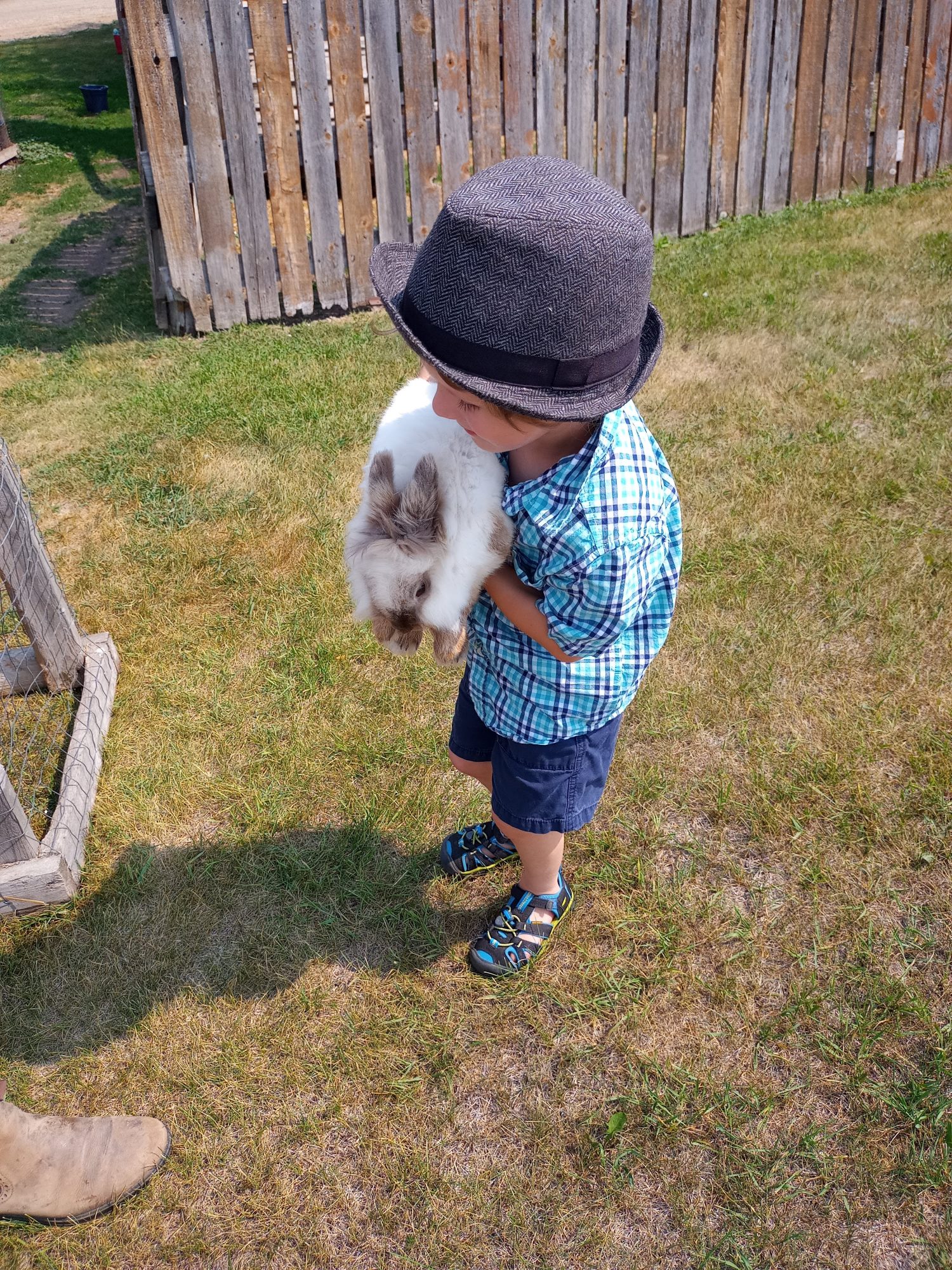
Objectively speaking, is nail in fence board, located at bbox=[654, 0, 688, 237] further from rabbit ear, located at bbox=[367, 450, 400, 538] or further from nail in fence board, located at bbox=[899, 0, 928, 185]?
rabbit ear, located at bbox=[367, 450, 400, 538]

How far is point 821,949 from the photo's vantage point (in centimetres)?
249

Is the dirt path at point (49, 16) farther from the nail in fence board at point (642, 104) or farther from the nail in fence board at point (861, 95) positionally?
the nail in fence board at point (861, 95)

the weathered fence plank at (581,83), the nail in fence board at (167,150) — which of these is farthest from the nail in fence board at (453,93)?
the nail in fence board at (167,150)

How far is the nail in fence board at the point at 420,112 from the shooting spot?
5.68 meters

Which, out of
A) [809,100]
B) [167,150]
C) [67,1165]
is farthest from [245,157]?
[67,1165]

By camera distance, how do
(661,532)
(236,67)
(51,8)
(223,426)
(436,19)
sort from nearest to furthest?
(661,532), (223,426), (236,67), (436,19), (51,8)

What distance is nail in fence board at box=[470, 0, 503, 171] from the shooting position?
5789 millimetres

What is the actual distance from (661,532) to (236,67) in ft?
16.2

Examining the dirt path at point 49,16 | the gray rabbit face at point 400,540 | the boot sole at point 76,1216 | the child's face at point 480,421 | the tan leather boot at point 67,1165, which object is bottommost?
the boot sole at point 76,1216

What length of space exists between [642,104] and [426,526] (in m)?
6.19

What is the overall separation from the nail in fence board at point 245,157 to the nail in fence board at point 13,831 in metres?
4.28

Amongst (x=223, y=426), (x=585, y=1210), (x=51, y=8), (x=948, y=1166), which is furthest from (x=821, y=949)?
(x=51, y=8)

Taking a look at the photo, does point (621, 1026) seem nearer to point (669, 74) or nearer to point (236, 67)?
point (236, 67)

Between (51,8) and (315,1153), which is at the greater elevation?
(51,8)
